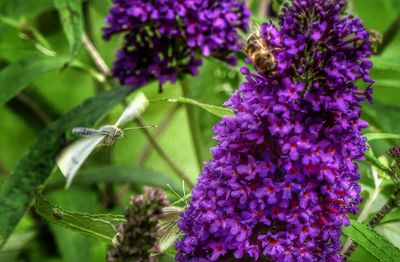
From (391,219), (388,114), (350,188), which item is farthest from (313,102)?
(388,114)

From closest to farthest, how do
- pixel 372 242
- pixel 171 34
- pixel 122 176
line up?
pixel 372 242
pixel 171 34
pixel 122 176

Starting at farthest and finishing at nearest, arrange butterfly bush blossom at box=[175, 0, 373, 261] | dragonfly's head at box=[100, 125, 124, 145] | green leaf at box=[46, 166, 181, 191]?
green leaf at box=[46, 166, 181, 191] < dragonfly's head at box=[100, 125, 124, 145] < butterfly bush blossom at box=[175, 0, 373, 261]

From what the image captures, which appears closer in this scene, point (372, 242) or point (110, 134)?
point (372, 242)

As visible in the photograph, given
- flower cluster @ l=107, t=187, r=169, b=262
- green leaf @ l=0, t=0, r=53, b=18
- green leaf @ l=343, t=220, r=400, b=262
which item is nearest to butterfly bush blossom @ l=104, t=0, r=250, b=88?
green leaf @ l=0, t=0, r=53, b=18

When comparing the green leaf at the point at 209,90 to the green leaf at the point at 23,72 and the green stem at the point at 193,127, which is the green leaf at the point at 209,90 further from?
the green leaf at the point at 23,72

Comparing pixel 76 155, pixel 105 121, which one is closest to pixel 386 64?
pixel 76 155

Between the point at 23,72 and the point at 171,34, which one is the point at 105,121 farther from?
the point at 171,34

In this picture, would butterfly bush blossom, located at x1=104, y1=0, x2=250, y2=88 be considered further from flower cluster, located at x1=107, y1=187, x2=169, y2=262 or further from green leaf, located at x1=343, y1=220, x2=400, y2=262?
flower cluster, located at x1=107, y1=187, x2=169, y2=262
